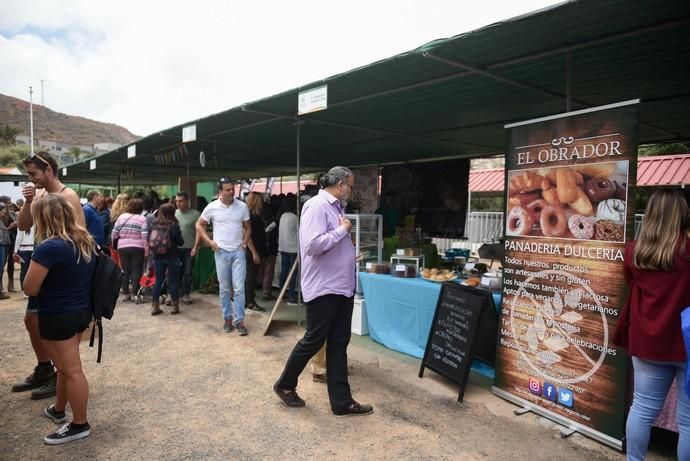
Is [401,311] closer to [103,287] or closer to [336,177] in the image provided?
[336,177]

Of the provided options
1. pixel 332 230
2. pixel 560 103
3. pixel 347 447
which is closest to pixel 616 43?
pixel 560 103

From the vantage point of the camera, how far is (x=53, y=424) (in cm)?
286

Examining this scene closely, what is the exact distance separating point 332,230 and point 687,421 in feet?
6.87

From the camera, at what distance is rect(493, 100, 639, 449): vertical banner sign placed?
254 centimetres

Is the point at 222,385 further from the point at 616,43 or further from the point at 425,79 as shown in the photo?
the point at 616,43

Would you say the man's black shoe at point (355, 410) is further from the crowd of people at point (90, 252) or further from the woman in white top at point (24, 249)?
the woman in white top at point (24, 249)

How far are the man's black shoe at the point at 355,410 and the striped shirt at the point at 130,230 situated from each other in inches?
181

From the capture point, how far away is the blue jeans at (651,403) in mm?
2010

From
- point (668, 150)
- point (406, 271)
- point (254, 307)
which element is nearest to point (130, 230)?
point (254, 307)

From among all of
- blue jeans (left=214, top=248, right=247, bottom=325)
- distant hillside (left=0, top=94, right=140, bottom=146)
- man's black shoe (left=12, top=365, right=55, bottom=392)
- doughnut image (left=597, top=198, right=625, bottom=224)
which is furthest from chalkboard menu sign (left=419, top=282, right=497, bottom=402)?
distant hillside (left=0, top=94, right=140, bottom=146)

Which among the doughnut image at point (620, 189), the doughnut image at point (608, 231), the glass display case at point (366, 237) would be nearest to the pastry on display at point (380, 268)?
the glass display case at point (366, 237)

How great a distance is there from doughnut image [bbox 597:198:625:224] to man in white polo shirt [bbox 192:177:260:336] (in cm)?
361

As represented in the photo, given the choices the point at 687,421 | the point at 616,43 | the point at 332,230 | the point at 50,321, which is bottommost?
the point at 687,421

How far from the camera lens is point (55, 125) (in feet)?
340
